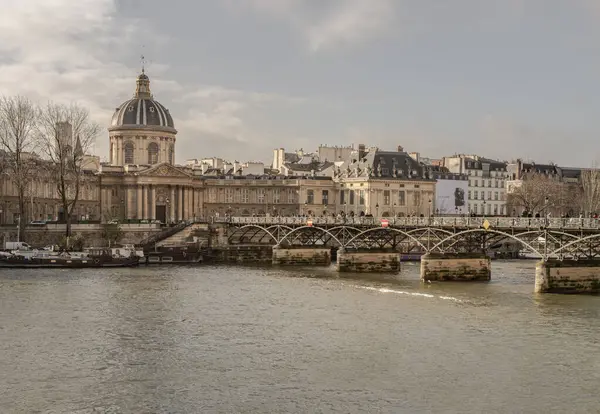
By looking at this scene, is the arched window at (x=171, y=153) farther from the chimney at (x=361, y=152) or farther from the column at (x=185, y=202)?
the chimney at (x=361, y=152)

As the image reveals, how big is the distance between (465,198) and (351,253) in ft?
219

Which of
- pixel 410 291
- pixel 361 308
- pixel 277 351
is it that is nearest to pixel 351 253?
pixel 410 291

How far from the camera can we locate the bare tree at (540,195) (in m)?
112

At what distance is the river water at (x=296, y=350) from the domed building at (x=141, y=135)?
60.0 metres

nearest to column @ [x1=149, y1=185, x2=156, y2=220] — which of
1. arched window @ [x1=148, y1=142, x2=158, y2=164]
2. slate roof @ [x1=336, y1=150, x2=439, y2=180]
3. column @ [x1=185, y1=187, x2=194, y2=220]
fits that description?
column @ [x1=185, y1=187, x2=194, y2=220]

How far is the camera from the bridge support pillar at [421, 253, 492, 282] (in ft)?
188

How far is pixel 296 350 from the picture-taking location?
33.2 m

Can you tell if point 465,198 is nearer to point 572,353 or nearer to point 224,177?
point 224,177

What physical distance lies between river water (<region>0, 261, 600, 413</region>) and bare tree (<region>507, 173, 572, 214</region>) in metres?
62.2

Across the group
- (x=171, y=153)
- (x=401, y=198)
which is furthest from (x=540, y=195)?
(x=171, y=153)

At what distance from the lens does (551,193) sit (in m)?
113

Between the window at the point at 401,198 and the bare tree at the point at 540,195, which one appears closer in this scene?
the bare tree at the point at 540,195

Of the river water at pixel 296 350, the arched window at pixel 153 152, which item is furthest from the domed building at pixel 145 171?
the river water at pixel 296 350

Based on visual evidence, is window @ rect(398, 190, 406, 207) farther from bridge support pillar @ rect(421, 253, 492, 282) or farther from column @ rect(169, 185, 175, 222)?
bridge support pillar @ rect(421, 253, 492, 282)
